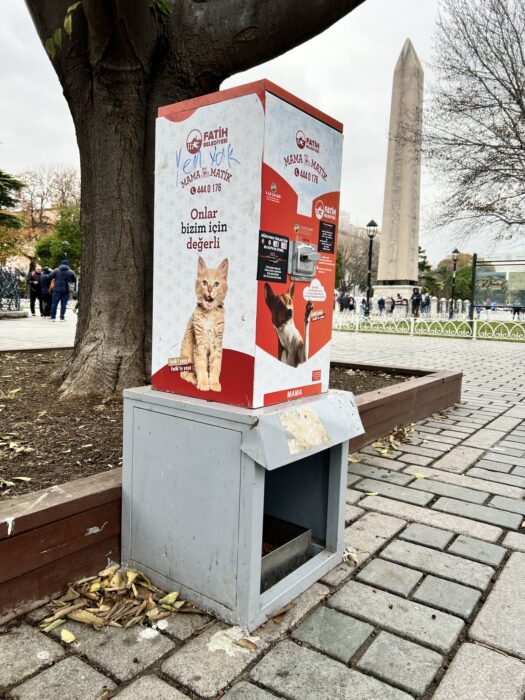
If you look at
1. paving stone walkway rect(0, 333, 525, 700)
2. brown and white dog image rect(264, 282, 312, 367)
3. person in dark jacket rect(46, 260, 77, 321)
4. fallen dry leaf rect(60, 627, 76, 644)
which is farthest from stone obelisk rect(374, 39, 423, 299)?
fallen dry leaf rect(60, 627, 76, 644)

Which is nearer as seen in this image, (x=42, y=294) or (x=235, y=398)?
(x=235, y=398)

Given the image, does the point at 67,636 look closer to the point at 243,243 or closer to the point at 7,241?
the point at 243,243

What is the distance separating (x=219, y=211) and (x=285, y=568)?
5.43ft

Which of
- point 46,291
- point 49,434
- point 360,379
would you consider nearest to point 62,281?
point 46,291

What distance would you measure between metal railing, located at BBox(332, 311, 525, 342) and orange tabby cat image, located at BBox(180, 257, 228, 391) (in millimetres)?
17997

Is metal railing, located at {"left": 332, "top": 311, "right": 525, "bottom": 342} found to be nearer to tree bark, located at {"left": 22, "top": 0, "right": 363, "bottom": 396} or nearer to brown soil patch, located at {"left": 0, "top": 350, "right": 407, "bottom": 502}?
tree bark, located at {"left": 22, "top": 0, "right": 363, "bottom": 396}

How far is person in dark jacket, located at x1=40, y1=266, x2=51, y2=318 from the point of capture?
69.4ft

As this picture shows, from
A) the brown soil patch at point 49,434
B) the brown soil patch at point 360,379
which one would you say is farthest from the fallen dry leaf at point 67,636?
the brown soil patch at point 360,379

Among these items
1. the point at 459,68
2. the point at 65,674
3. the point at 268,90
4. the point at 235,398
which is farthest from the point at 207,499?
the point at 459,68

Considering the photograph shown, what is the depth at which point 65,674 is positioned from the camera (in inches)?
72.6

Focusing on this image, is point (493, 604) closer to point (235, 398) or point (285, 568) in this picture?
point (285, 568)

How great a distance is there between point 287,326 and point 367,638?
1.30 meters

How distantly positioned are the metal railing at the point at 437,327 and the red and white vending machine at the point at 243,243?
1772 centimetres

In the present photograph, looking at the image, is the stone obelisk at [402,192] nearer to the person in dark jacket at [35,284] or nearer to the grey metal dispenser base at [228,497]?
the person in dark jacket at [35,284]
